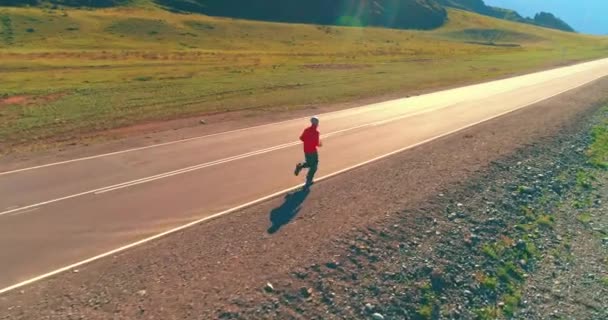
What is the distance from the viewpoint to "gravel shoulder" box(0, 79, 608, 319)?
8305mm

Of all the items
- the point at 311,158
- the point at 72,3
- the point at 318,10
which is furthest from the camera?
the point at 318,10

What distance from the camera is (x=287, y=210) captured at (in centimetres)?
1225

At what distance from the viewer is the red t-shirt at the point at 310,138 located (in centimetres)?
1380

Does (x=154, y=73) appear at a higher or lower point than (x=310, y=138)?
lower

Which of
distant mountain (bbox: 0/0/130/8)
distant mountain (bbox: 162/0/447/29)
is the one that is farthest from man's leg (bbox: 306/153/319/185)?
distant mountain (bbox: 162/0/447/29)

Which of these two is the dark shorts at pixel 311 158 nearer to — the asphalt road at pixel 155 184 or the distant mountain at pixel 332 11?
the asphalt road at pixel 155 184

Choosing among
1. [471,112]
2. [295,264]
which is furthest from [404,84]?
[295,264]

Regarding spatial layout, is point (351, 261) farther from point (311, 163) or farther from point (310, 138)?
point (310, 138)

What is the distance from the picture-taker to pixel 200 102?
28.5 m

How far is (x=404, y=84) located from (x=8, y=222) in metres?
34.4

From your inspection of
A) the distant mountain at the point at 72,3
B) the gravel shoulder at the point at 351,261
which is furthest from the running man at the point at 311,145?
the distant mountain at the point at 72,3

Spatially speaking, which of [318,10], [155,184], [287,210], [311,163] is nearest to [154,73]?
[155,184]

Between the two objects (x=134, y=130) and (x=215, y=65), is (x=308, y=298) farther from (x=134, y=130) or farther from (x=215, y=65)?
(x=215, y=65)

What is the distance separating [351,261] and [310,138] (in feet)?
15.4
